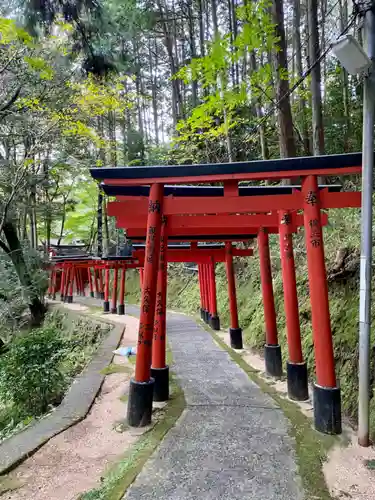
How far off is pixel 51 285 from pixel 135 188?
21776mm

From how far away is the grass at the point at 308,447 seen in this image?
2.81m

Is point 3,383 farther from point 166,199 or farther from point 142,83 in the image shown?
point 142,83

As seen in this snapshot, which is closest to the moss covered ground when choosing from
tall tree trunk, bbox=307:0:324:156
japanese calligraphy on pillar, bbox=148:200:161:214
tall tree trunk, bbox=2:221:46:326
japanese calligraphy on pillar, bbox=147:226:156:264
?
tall tree trunk, bbox=307:0:324:156

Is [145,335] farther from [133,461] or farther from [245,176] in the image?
[245,176]

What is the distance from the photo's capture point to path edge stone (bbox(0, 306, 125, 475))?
3.32m

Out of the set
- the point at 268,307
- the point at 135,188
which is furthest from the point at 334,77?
the point at 135,188

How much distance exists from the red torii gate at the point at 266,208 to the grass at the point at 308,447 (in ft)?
0.58

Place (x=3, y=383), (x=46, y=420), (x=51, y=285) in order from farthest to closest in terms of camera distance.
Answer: (x=51, y=285), (x=3, y=383), (x=46, y=420)

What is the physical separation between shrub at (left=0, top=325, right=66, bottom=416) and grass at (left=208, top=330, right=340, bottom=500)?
315 centimetres

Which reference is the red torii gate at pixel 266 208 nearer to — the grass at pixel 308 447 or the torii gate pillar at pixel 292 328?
the grass at pixel 308 447

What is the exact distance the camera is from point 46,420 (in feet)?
13.6

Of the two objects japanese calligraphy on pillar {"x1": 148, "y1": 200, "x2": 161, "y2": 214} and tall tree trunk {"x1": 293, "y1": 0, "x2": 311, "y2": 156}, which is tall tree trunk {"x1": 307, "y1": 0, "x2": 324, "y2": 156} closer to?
tall tree trunk {"x1": 293, "y1": 0, "x2": 311, "y2": 156}

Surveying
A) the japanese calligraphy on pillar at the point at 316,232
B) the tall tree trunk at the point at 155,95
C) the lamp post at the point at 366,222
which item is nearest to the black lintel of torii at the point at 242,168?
the lamp post at the point at 366,222

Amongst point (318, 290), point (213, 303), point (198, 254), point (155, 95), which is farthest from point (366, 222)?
point (155, 95)
